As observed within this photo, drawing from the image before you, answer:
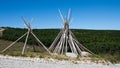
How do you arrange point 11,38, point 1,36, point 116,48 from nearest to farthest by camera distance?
point 116,48
point 11,38
point 1,36

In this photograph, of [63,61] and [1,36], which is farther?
[1,36]

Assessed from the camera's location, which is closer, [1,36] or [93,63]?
[93,63]

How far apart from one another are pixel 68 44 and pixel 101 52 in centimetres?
397

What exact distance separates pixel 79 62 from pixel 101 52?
→ 8366 mm

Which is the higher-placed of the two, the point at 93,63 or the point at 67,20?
the point at 67,20

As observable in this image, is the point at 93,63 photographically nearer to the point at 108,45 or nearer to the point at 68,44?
the point at 68,44

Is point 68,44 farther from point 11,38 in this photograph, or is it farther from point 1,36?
point 1,36

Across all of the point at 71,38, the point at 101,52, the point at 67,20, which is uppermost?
the point at 67,20

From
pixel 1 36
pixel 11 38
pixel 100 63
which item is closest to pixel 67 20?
pixel 100 63

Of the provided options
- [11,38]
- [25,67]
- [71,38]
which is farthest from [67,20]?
[11,38]

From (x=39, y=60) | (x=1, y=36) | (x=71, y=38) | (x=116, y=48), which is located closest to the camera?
(x=39, y=60)

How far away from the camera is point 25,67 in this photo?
627 inches

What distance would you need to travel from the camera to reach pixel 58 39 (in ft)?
85.2

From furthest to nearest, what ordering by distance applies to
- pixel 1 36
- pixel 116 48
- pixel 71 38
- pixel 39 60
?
pixel 1 36, pixel 116 48, pixel 71 38, pixel 39 60
